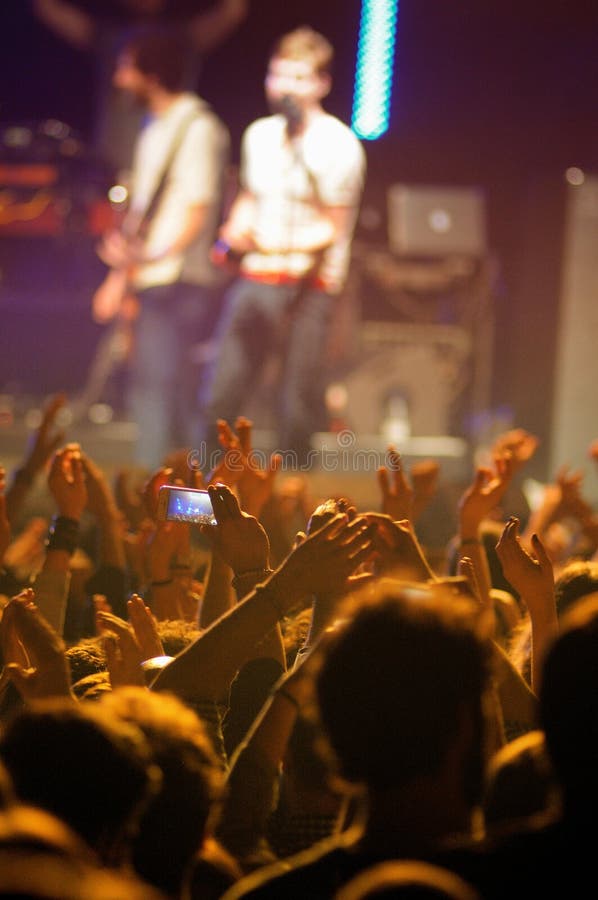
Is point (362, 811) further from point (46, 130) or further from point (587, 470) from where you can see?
point (46, 130)

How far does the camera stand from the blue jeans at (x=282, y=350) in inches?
251

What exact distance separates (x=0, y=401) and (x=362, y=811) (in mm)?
6882

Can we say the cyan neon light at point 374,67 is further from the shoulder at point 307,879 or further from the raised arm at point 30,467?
the shoulder at point 307,879

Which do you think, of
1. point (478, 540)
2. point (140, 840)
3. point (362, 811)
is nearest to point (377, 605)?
point (362, 811)

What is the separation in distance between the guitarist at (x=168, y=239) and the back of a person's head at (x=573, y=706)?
5395mm

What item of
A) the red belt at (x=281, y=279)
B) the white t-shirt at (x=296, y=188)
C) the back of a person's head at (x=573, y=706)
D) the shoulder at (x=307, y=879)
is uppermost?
the white t-shirt at (x=296, y=188)

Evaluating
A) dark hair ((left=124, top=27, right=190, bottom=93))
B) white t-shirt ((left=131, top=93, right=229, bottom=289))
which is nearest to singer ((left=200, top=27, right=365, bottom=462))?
white t-shirt ((left=131, top=93, right=229, bottom=289))

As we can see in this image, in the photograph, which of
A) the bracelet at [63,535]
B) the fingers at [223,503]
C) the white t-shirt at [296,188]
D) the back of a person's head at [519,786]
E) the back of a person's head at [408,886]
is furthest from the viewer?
the white t-shirt at [296,188]

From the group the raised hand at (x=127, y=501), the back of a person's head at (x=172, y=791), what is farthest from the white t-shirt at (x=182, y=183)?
the back of a person's head at (x=172, y=791)

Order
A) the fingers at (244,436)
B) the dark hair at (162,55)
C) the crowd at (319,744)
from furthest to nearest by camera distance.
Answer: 1. the dark hair at (162,55)
2. the fingers at (244,436)
3. the crowd at (319,744)

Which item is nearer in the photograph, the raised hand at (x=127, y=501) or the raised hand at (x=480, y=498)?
the raised hand at (x=480, y=498)

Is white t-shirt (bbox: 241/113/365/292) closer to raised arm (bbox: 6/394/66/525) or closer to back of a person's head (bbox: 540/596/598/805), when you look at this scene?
raised arm (bbox: 6/394/66/525)

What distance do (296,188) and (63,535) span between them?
4213 mm

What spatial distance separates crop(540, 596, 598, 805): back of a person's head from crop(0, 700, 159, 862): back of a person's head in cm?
49
